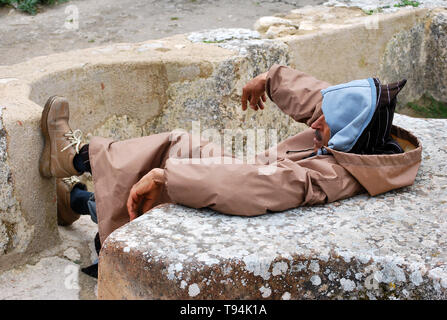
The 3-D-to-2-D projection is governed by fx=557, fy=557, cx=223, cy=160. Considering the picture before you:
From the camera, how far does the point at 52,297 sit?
89.7 inches

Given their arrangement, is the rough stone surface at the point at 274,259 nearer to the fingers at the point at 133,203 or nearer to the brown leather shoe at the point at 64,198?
the fingers at the point at 133,203

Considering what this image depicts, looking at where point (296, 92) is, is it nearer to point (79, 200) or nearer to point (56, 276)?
point (79, 200)

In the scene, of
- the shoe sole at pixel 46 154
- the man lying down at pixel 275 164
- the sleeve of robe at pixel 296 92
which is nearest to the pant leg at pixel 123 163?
the man lying down at pixel 275 164

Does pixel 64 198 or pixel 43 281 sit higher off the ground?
pixel 64 198

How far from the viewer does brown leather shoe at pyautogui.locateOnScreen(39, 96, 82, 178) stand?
7.84 ft

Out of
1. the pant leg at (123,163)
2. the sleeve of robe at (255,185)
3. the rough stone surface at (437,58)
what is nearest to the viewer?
the sleeve of robe at (255,185)

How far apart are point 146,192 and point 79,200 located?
2.72ft

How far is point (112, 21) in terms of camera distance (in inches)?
195

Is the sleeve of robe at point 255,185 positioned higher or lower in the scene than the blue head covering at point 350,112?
lower

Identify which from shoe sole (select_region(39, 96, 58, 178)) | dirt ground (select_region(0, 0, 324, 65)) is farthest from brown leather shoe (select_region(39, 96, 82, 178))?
dirt ground (select_region(0, 0, 324, 65))

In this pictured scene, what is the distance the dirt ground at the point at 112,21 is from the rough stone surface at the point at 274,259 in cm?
277

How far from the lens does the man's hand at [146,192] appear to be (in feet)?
6.36

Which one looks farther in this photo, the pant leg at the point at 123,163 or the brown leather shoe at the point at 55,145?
the brown leather shoe at the point at 55,145

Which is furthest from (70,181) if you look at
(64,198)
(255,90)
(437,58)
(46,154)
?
(437,58)
